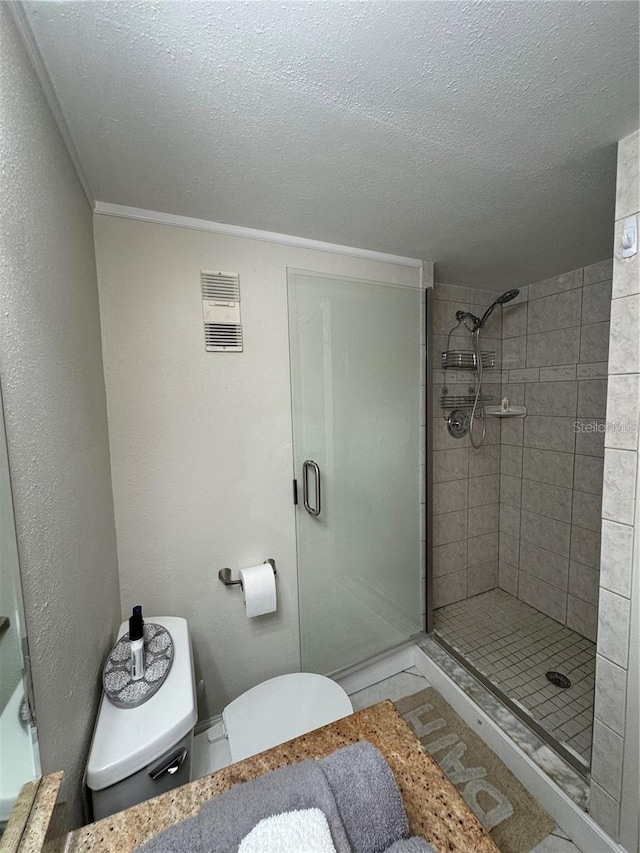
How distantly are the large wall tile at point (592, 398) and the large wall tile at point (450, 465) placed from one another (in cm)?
73

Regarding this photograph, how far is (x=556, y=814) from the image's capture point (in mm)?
1198

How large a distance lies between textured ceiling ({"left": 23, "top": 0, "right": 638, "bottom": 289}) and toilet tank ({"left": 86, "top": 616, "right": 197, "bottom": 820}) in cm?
166

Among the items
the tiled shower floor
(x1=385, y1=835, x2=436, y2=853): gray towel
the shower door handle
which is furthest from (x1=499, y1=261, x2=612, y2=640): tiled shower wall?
(x1=385, y1=835, x2=436, y2=853): gray towel

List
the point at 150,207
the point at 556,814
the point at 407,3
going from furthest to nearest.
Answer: the point at 150,207, the point at 556,814, the point at 407,3

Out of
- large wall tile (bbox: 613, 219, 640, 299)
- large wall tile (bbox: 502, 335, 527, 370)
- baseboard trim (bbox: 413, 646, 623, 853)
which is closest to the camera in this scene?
large wall tile (bbox: 613, 219, 640, 299)

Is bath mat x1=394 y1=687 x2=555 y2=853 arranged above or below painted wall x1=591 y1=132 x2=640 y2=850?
below

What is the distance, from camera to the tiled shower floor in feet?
4.93

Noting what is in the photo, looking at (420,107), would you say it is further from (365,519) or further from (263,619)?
(263,619)

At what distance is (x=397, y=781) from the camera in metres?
0.68

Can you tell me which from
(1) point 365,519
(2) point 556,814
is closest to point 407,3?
(1) point 365,519

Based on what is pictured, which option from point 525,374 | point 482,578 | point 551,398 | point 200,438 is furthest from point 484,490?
point 200,438

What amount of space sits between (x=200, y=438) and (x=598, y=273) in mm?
2436

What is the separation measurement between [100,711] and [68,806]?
221mm

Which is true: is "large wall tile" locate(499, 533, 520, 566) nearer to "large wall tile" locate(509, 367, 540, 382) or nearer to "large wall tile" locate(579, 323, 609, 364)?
"large wall tile" locate(509, 367, 540, 382)
